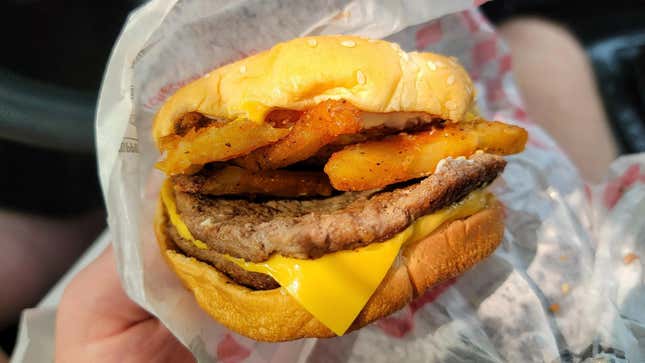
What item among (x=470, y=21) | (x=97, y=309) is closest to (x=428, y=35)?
(x=470, y=21)

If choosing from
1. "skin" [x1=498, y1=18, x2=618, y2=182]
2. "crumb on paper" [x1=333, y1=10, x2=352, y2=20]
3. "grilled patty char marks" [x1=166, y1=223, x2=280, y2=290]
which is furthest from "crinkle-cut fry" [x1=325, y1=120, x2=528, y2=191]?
"skin" [x1=498, y1=18, x2=618, y2=182]

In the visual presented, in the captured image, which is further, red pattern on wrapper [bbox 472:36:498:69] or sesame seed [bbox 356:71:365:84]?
red pattern on wrapper [bbox 472:36:498:69]

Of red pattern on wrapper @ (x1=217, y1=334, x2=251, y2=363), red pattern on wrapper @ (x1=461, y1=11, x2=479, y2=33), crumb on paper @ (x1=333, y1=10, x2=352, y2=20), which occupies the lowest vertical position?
red pattern on wrapper @ (x1=217, y1=334, x2=251, y2=363)

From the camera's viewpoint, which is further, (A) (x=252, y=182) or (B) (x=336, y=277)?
(A) (x=252, y=182)

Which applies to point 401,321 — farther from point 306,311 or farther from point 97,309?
point 97,309

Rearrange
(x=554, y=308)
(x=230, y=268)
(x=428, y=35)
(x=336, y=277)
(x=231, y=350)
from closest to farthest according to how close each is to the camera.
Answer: (x=336, y=277) < (x=230, y=268) < (x=231, y=350) < (x=554, y=308) < (x=428, y=35)

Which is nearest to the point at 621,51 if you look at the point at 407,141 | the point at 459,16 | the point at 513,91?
the point at 513,91

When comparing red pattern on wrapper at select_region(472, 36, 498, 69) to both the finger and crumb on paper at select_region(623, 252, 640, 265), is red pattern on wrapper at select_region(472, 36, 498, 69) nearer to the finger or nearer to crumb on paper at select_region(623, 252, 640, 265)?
crumb on paper at select_region(623, 252, 640, 265)

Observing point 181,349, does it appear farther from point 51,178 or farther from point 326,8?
point 51,178
